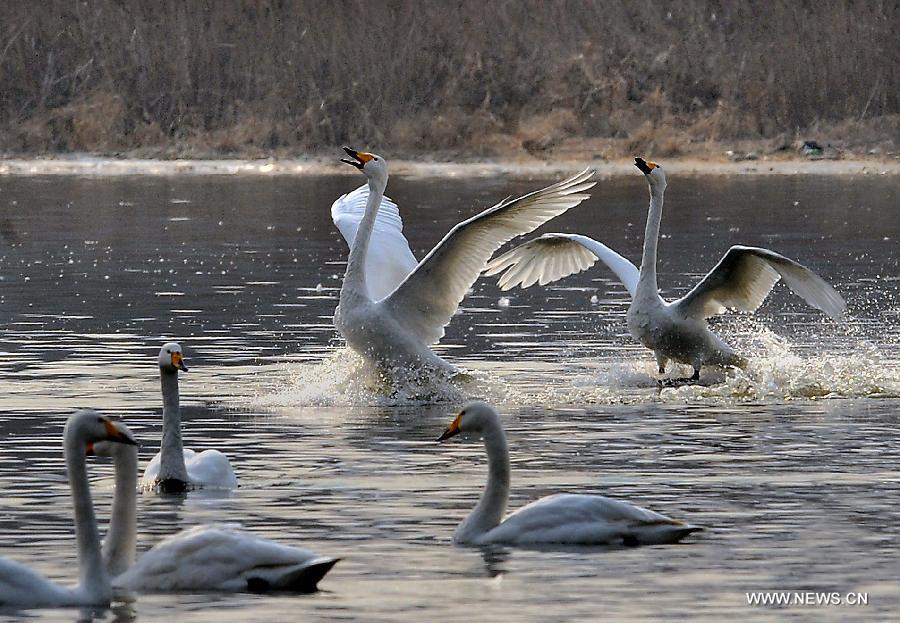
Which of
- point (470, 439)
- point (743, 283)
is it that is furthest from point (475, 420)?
point (743, 283)

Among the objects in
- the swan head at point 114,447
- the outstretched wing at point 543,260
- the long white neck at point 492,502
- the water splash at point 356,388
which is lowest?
the long white neck at point 492,502

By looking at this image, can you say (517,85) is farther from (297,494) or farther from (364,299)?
(297,494)

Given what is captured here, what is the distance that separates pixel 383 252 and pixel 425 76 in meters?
25.8

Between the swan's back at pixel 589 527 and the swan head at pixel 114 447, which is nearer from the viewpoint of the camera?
the swan head at pixel 114 447

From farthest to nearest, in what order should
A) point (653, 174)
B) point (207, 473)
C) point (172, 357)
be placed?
point (653, 174) → point (172, 357) → point (207, 473)

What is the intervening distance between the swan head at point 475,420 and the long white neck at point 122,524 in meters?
1.30

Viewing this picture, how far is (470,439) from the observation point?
11258 mm

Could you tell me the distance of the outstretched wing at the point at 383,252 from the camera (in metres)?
13.9

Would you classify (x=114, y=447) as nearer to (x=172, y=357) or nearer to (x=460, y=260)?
(x=172, y=357)

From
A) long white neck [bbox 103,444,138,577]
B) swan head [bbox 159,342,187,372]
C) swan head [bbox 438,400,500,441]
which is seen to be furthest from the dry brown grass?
long white neck [bbox 103,444,138,577]

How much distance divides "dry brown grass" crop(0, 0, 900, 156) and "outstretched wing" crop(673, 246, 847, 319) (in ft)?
78.1

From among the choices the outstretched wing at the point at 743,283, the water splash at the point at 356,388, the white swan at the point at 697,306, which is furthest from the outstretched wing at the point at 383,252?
the outstretched wing at the point at 743,283

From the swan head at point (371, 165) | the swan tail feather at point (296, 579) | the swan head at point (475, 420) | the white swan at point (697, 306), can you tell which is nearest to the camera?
the swan tail feather at point (296, 579)

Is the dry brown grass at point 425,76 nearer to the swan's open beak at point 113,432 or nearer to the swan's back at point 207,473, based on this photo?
the swan's back at point 207,473
